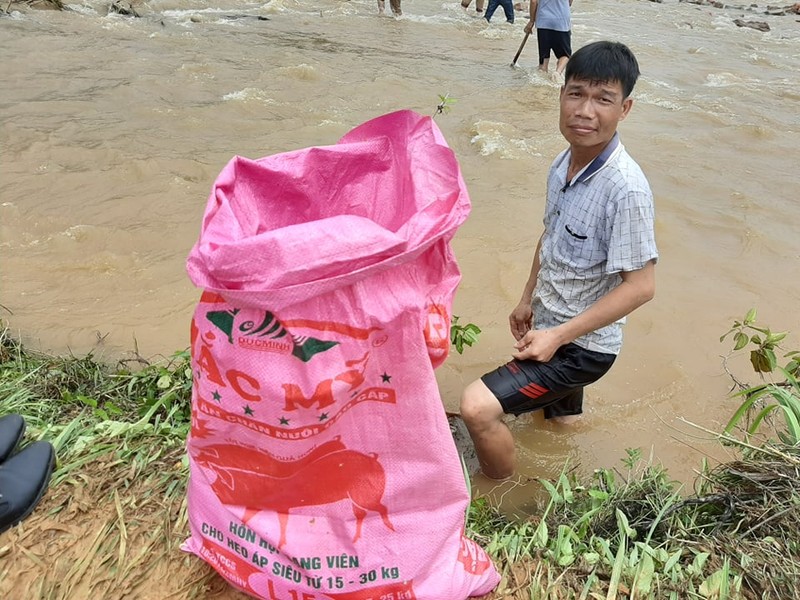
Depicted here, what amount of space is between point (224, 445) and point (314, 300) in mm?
427

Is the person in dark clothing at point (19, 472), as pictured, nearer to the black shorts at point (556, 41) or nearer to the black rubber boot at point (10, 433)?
the black rubber boot at point (10, 433)

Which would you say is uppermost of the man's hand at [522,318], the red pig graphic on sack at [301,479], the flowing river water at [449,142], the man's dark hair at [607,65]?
the man's dark hair at [607,65]

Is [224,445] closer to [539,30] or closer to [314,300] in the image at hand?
[314,300]

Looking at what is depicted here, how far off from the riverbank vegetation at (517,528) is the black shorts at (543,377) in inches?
11.0

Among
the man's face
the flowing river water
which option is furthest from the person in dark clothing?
the man's face

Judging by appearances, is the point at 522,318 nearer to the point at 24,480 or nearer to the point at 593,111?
the point at 593,111

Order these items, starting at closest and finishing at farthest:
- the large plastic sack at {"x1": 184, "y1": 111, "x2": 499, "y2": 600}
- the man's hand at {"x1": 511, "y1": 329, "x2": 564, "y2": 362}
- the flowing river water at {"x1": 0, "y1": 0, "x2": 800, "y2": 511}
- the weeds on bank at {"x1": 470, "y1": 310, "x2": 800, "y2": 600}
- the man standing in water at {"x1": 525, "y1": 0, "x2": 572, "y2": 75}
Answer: the large plastic sack at {"x1": 184, "y1": 111, "x2": 499, "y2": 600} < the weeds on bank at {"x1": 470, "y1": 310, "x2": 800, "y2": 600} < the man's hand at {"x1": 511, "y1": 329, "x2": 564, "y2": 362} < the flowing river water at {"x1": 0, "y1": 0, "x2": 800, "y2": 511} < the man standing in water at {"x1": 525, "y1": 0, "x2": 572, "y2": 75}

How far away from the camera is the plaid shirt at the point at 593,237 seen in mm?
1744

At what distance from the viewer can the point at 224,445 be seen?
1.29 meters

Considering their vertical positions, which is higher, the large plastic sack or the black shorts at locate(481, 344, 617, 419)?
the large plastic sack

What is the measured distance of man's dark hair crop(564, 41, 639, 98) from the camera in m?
1.73

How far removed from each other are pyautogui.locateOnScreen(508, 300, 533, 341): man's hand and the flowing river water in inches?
18.9

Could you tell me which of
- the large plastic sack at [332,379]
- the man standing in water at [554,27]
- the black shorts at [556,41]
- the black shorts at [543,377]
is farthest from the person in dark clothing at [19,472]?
the black shorts at [556,41]

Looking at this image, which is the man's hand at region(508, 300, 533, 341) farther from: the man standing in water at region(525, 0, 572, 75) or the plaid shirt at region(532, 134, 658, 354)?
the man standing in water at region(525, 0, 572, 75)
